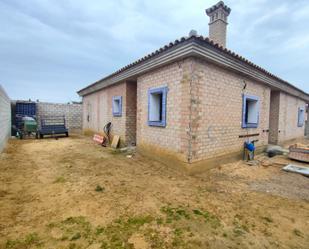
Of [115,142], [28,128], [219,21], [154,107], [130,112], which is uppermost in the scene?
[219,21]

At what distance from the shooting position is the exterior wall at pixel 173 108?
4.63 meters

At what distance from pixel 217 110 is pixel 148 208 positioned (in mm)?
3772

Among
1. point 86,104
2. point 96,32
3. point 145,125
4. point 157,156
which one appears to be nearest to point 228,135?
point 157,156

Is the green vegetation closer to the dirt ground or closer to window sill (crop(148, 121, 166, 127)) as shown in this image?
the dirt ground

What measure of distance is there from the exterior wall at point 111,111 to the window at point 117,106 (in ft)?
0.55

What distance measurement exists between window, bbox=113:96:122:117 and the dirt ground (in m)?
3.69

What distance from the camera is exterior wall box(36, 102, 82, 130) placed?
47.4 feet

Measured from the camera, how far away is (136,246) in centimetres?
194

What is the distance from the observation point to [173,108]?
5090mm

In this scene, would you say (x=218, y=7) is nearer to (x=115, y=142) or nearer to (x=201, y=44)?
(x=201, y=44)

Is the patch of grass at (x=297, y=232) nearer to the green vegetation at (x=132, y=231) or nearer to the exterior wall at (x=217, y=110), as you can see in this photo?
the green vegetation at (x=132, y=231)

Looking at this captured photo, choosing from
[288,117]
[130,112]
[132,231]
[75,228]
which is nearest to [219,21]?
[130,112]

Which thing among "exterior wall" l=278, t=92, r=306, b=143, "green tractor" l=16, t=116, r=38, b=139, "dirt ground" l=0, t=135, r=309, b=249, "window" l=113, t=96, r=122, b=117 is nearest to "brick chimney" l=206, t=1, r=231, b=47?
"exterior wall" l=278, t=92, r=306, b=143

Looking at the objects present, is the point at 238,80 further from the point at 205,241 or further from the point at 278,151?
the point at 205,241
